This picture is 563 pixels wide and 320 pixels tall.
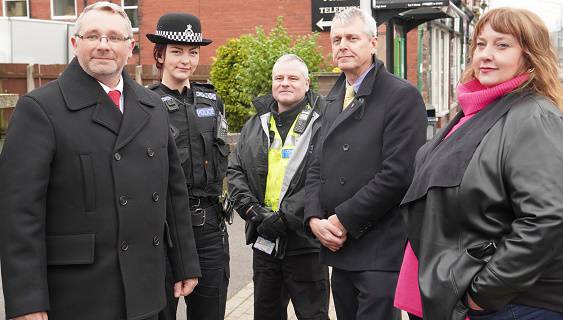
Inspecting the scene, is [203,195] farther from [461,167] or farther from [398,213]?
[461,167]

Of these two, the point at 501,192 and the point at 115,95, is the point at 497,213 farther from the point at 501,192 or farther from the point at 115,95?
the point at 115,95

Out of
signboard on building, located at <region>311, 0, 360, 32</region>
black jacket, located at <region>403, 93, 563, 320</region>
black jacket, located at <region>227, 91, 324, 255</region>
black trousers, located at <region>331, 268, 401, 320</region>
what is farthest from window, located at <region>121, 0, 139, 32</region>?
black jacket, located at <region>403, 93, 563, 320</region>

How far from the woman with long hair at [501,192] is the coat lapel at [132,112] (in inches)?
50.1

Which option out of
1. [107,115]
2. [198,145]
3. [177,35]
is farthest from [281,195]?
[107,115]

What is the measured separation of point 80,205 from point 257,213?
71.3 inches

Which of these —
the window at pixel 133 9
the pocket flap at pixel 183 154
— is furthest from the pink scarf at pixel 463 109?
the window at pixel 133 9

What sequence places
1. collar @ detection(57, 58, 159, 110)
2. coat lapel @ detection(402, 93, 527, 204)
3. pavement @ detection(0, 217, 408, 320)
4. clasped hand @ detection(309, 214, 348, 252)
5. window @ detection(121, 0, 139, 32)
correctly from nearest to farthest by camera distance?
1. coat lapel @ detection(402, 93, 527, 204)
2. collar @ detection(57, 58, 159, 110)
3. clasped hand @ detection(309, 214, 348, 252)
4. pavement @ detection(0, 217, 408, 320)
5. window @ detection(121, 0, 139, 32)

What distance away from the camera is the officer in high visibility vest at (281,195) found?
15.1 feet

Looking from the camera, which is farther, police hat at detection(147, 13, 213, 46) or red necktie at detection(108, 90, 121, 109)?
police hat at detection(147, 13, 213, 46)

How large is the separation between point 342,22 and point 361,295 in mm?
1560

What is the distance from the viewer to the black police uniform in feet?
13.7

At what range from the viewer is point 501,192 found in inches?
101

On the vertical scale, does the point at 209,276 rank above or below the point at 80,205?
below

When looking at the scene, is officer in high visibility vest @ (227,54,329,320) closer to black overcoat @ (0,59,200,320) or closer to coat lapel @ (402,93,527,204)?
black overcoat @ (0,59,200,320)
